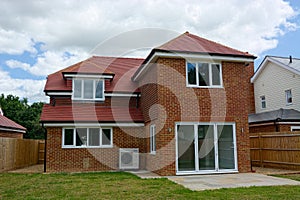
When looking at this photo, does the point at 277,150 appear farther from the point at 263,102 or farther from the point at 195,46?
the point at 263,102

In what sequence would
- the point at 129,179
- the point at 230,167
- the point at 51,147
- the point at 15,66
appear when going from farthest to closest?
1. the point at 15,66
2. the point at 51,147
3. the point at 230,167
4. the point at 129,179

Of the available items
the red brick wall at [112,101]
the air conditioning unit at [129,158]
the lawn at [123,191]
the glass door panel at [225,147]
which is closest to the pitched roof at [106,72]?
the red brick wall at [112,101]

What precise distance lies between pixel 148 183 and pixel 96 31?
1037cm

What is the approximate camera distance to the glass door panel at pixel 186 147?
507 inches

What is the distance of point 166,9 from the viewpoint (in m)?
15.6

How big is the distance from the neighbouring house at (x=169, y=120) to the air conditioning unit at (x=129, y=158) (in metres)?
0.05

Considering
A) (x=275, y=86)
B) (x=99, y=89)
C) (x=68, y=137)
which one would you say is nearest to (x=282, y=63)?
(x=275, y=86)

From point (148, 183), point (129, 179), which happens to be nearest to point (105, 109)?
point (129, 179)

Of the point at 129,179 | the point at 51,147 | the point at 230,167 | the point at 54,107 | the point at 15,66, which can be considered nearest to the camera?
the point at 129,179

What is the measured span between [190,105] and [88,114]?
19.3ft

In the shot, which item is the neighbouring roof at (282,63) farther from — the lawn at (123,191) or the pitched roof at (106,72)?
the lawn at (123,191)

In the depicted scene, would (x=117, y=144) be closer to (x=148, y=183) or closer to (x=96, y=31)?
(x=148, y=183)

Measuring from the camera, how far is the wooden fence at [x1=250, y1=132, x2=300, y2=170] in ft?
45.4

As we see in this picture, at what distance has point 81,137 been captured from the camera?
15.5m
